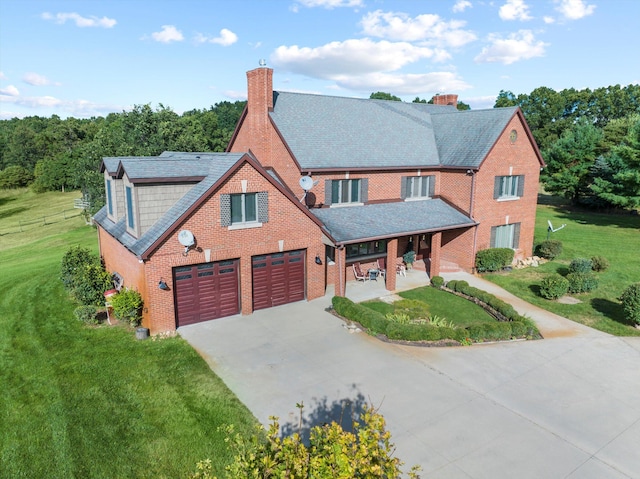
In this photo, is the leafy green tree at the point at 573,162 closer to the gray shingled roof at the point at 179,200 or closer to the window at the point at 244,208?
the window at the point at 244,208

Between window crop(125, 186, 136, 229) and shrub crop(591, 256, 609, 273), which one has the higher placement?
window crop(125, 186, 136, 229)

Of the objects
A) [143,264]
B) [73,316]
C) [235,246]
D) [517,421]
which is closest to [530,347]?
[517,421]

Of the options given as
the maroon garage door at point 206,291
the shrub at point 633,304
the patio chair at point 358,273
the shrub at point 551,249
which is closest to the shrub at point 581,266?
the shrub at point 551,249

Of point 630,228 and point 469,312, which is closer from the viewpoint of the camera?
point 469,312

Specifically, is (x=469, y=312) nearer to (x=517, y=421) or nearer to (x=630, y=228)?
(x=517, y=421)

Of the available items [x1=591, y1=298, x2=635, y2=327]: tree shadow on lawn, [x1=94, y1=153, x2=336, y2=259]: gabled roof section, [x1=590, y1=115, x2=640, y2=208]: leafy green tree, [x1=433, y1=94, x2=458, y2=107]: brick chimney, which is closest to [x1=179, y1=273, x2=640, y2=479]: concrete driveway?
[x1=591, y1=298, x2=635, y2=327]: tree shadow on lawn

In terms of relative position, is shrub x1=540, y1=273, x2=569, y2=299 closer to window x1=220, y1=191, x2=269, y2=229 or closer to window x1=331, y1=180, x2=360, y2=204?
window x1=331, y1=180, x2=360, y2=204
